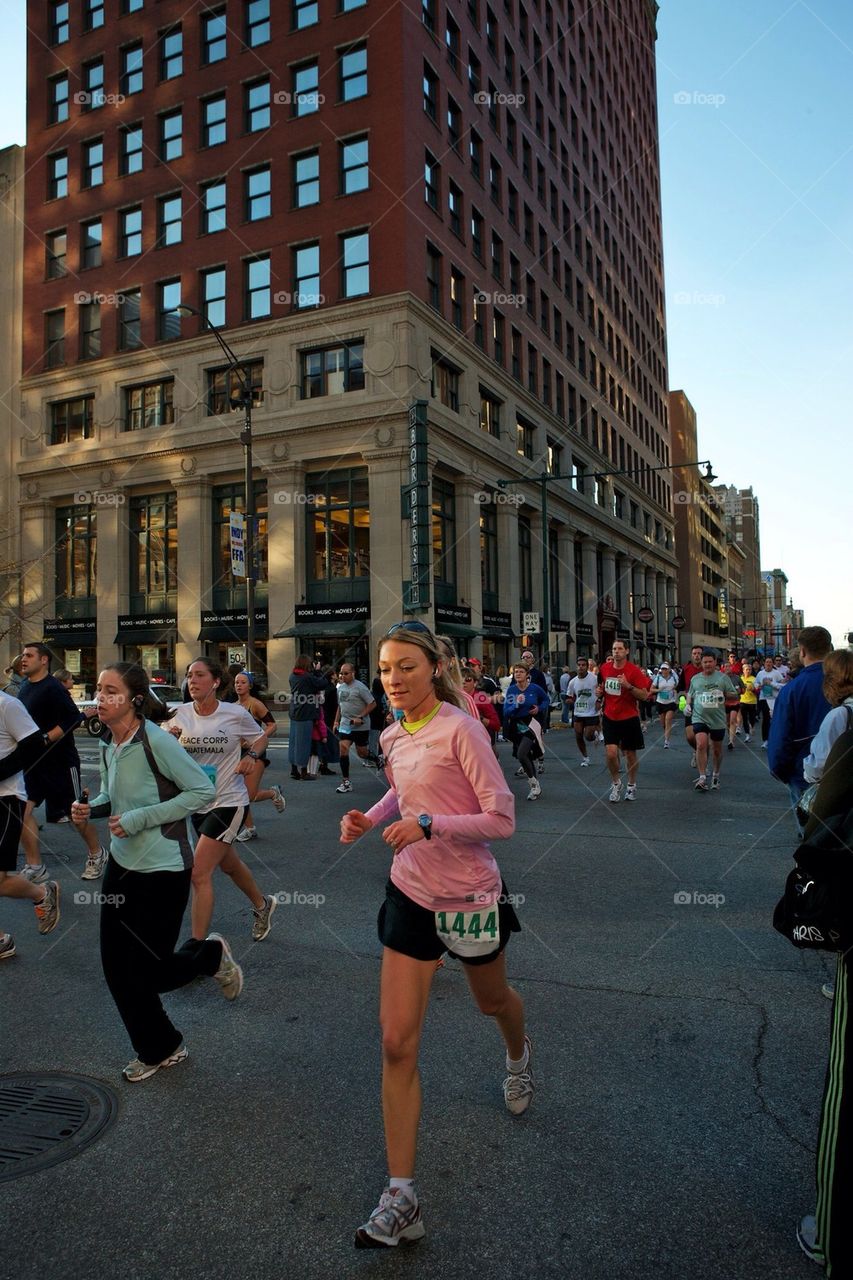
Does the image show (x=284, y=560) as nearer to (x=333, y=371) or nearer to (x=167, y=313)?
(x=333, y=371)

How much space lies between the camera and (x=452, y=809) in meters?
2.92

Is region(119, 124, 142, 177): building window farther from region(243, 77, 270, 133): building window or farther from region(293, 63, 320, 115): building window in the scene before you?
region(293, 63, 320, 115): building window

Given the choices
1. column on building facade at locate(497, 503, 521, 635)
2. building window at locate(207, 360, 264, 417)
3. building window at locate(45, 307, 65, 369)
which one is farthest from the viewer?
building window at locate(45, 307, 65, 369)

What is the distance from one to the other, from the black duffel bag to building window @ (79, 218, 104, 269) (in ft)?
128

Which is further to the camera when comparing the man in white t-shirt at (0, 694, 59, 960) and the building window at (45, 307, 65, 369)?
the building window at (45, 307, 65, 369)

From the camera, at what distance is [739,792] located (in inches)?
459

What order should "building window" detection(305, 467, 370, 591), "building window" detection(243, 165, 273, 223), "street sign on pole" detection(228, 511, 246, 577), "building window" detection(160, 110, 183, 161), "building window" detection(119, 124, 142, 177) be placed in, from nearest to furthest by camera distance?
"street sign on pole" detection(228, 511, 246, 577) < "building window" detection(305, 467, 370, 591) < "building window" detection(243, 165, 273, 223) < "building window" detection(160, 110, 183, 161) < "building window" detection(119, 124, 142, 177)

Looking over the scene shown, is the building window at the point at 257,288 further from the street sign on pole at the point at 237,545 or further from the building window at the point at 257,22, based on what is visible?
the street sign on pole at the point at 237,545

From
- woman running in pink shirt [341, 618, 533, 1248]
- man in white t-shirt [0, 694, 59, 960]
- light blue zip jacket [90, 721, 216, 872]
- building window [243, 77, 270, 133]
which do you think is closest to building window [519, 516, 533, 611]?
building window [243, 77, 270, 133]

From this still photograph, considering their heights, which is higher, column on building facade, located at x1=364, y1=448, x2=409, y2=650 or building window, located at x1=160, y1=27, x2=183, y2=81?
Result: building window, located at x1=160, y1=27, x2=183, y2=81

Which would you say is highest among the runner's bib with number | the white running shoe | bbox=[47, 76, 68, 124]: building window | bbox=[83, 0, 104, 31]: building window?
bbox=[83, 0, 104, 31]: building window

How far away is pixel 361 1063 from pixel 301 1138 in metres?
0.61

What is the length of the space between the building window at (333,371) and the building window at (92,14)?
1917 centimetres

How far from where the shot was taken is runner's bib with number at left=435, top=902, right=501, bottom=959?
9.22ft
